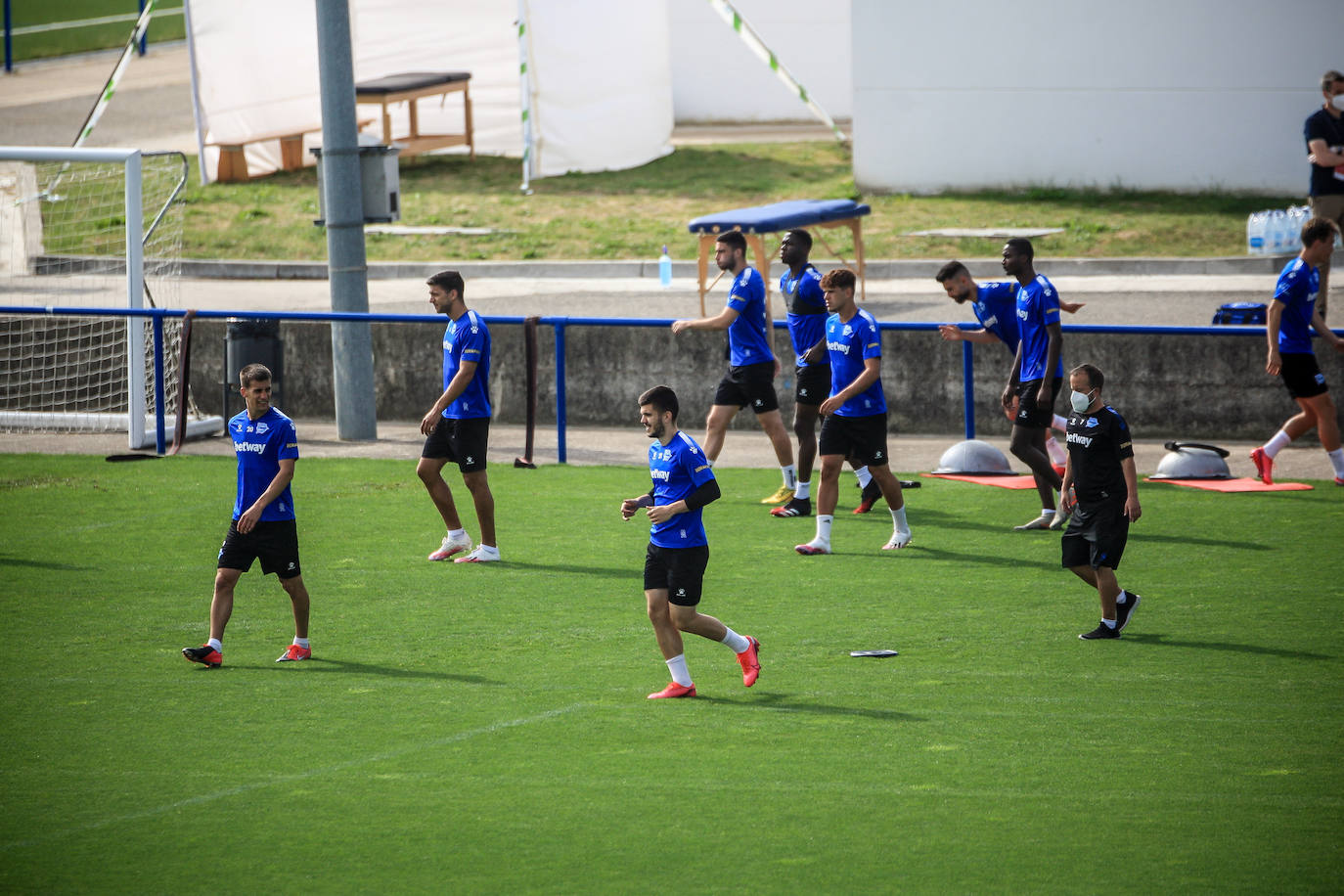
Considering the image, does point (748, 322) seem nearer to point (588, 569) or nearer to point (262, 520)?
point (588, 569)

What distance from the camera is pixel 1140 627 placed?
9352mm

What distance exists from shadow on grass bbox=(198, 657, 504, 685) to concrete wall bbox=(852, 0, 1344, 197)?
17.0 m

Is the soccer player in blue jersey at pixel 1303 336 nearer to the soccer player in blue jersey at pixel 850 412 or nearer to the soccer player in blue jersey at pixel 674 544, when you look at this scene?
the soccer player in blue jersey at pixel 850 412

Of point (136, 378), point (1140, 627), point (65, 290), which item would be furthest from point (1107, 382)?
point (65, 290)

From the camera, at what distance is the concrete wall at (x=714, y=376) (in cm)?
1586

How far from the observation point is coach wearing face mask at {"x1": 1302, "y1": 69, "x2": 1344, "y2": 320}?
15805 millimetres

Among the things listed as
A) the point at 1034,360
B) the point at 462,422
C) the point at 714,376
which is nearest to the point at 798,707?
the point at 462,422

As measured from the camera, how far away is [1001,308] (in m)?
12.3

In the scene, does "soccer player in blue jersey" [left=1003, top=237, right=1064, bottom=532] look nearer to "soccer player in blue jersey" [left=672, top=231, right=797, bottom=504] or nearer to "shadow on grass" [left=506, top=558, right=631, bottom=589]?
"soccer player in blue jersey" [left=672, top=231, right=797, bottom=504]

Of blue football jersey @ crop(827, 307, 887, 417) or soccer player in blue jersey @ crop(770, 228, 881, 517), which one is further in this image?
soccer player in blue jersey @ crop(770, 228, 881, 517)

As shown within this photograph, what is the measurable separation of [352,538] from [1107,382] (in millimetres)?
7962

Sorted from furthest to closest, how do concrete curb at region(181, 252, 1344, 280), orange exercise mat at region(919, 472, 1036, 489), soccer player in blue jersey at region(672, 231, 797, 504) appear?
1. concrete curb at region(181, 252, 1344, 280)
2. orange exercise mat at region(919, 472, 1036, 489)
3. soccer player in blue jersey at region(672, 231, 797, 504)

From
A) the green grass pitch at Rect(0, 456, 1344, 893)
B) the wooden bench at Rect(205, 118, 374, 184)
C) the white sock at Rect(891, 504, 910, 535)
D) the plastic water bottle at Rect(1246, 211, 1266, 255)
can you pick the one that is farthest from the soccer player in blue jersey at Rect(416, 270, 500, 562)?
the wooden bench at Rect(205, 118, 374, 184)

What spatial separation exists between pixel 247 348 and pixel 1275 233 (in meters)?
12.5
